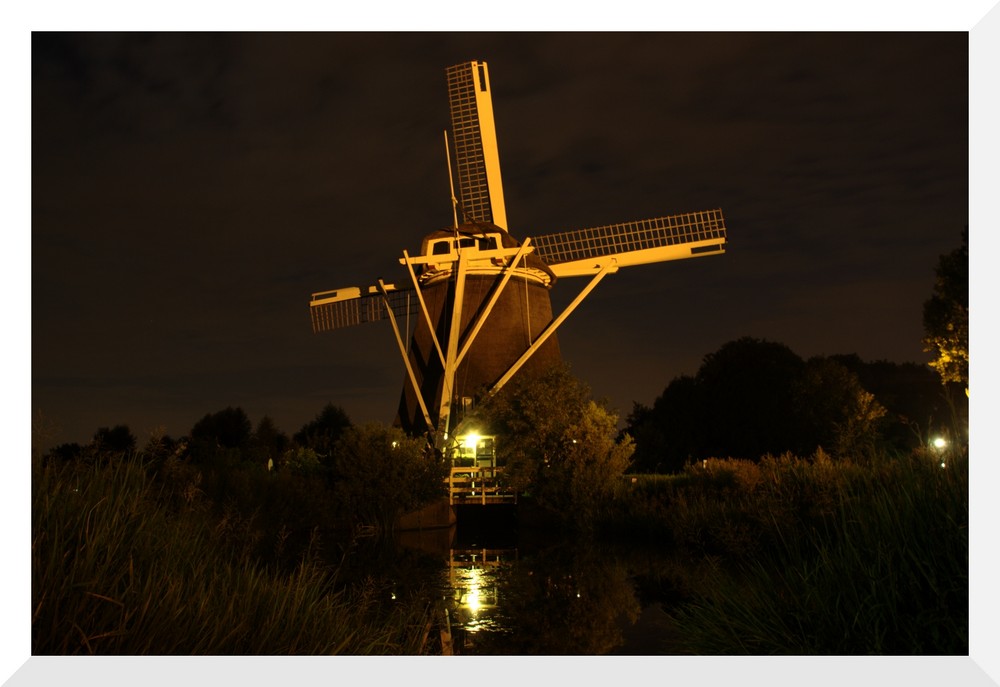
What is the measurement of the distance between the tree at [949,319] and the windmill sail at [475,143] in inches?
548

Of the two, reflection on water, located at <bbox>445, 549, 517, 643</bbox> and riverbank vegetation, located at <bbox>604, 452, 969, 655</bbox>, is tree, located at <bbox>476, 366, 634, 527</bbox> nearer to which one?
reflection on water, located at <bbox>445, 549, 517, 643</bbox>

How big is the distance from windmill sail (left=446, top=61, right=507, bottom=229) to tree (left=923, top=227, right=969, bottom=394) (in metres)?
13.9

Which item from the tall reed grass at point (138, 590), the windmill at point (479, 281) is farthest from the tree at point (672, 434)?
the tall reed grass at point (138, 590)

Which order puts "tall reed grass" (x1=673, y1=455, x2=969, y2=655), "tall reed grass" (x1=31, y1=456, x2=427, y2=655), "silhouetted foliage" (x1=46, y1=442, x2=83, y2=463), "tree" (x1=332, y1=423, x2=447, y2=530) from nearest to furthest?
"tall reed grass" (x1=31, y1=456, x2=427, y2=655)
"tall reed grass" (x1=673, y1=455, x2=969, y2=655)
"silhouetted foliage" (x1=46, y1=442, x2=83, y2=463)
"tree" (x1=332, y1=423, x2=447, y2=530)

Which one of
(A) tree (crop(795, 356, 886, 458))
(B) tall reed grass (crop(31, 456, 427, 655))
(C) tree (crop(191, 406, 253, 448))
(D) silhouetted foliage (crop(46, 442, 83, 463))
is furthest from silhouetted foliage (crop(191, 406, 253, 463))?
(B) tall reed grass (crop(31, 456, 427, 655))

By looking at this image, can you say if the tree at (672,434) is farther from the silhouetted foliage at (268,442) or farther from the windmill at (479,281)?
the silhouetted foliage at (268,442)

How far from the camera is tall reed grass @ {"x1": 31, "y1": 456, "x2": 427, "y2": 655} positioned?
5.49 m

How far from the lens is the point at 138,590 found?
585cm

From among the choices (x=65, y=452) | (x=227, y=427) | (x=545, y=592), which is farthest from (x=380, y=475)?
(x=227, y=427)

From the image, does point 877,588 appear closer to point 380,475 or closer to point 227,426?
point 380,475

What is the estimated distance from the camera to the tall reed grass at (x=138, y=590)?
549cm

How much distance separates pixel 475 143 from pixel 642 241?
661cm

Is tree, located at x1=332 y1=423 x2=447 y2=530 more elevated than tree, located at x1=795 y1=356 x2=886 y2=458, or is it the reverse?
tree, located at x1=795 y1=356 x2=886 y2=458
